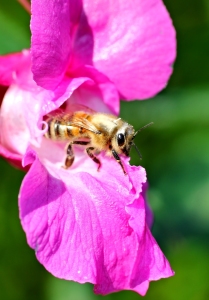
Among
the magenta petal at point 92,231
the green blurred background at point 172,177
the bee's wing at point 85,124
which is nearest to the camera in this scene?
the magenta petal at point 92,231

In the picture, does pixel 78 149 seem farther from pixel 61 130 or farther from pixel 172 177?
pixel 172 177

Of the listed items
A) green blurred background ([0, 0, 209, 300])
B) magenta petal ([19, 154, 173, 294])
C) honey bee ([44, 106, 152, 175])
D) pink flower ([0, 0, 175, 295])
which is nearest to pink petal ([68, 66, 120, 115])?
pink flower ([0, 0, 175, 295])

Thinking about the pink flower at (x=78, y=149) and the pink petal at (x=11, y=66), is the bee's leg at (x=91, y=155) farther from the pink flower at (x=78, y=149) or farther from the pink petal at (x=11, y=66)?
the pink petal at (x=11, y=66)

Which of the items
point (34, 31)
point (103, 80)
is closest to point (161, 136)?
point (103, 80)

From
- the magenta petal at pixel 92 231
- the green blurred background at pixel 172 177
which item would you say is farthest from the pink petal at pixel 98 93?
the green blurred background at pixel 172 177

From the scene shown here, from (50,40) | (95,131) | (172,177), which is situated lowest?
(172,177)

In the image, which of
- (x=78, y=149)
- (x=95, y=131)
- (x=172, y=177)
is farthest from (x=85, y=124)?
(x=172, y=177)

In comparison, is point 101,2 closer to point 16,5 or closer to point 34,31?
point 34,31
